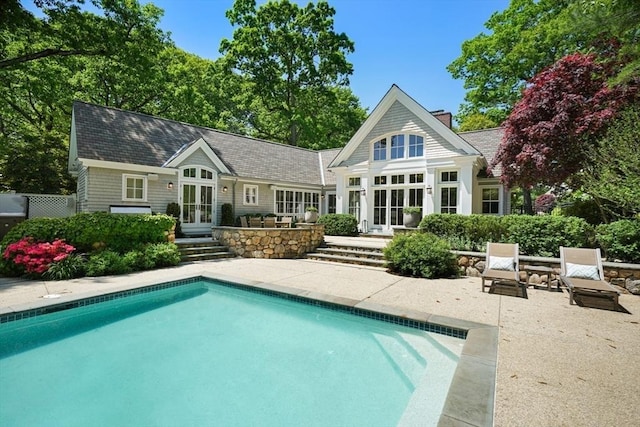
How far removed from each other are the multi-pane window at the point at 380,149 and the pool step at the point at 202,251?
8514 mm

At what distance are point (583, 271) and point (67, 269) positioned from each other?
38.5 ft

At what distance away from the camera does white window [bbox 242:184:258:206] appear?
16.1 meters

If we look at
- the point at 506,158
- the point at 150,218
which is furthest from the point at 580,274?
the point at 150,218

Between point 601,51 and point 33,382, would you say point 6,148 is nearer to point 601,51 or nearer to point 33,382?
point 33,382

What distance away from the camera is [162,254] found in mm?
9312

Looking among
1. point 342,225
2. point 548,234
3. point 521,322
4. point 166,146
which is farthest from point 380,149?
point 521,322

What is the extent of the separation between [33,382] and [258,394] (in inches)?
107

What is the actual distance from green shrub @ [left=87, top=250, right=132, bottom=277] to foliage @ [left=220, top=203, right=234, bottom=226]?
6.30 m

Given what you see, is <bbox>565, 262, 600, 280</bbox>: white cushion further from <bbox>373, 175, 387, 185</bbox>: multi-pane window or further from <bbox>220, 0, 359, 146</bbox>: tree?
<bbox>220, 0, 359, 146</bbox>: tree

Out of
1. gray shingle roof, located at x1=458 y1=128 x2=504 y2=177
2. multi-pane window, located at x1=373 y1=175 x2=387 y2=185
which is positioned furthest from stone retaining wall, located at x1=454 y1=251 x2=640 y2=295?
gray shingle roof, located at x1=458 y1=128 x2=504 y2=177

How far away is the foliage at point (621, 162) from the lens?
7012 millimetres

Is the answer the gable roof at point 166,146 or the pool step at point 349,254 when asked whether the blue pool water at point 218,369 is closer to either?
the pool step at point 349,254

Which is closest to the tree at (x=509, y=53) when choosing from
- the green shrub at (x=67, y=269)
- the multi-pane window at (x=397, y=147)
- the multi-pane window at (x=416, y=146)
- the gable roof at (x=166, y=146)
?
the multi-pane window at (x=416, y=146)

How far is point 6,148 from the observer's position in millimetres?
16422
